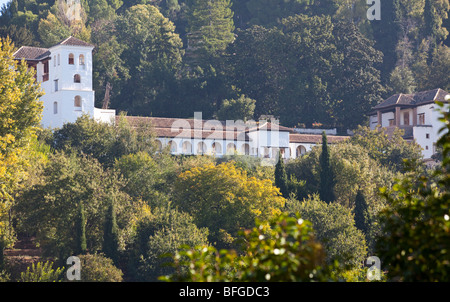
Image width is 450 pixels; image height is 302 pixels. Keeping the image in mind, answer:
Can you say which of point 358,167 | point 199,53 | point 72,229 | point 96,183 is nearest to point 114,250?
point 72,229

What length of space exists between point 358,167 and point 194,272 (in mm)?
43803

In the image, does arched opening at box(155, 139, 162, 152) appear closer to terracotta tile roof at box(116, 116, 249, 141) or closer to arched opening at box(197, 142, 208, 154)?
terracotta tile roof at box(116, 116, 249, 141)

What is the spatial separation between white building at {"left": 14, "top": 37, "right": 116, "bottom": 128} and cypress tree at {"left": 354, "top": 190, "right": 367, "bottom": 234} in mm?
18850

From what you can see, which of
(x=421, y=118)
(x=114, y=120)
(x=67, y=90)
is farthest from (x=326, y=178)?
(x=67, y=90)

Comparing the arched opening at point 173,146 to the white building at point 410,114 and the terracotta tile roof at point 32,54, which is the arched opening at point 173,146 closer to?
the terracotta tile roof at point 32,54

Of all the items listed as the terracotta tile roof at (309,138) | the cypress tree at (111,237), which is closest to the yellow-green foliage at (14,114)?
the cypress tree at (111,237)

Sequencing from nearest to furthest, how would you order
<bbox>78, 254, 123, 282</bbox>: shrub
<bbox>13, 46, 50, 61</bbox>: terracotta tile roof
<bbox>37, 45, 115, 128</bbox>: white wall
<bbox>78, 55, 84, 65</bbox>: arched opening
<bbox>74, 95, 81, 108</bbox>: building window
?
1. <bbox>78, 254, 123, 282</bbox>: shrub
2. <bbox>37, 45, 115, 128</bbox>: white wall
3. <bbox>74, 95, 81, 108</bbox>: building window
4. <bbox>78, 55, 84, 65</bbox>: arched opening
5. <bbox>13, 46, 50, 61</bbox>: terracotta tile roof

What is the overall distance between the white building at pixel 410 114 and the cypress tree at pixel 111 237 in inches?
1152

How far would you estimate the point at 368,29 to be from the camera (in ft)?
275

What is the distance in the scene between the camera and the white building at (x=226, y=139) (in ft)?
194

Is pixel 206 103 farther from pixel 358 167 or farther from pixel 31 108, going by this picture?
pixel 31 108

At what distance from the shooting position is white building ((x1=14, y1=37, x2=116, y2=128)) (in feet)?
188

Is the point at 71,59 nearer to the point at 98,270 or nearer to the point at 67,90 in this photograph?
the point at 67,90

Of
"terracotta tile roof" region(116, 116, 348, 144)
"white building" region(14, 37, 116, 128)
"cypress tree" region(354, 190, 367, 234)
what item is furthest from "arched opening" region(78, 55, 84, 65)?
"cypress tree" region(354, 190, 367, 234)
